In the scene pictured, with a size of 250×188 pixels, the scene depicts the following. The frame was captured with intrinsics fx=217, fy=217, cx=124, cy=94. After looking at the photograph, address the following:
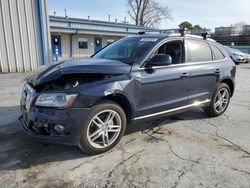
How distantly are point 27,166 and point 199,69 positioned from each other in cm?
335

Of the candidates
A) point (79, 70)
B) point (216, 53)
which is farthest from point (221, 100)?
point (79, 70)

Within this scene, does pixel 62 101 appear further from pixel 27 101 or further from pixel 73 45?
pixel 73 45

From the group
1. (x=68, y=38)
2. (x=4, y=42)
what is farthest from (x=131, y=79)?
(x=68, y=38)

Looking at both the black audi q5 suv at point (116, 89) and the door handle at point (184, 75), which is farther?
the door handle at point (184, 75)

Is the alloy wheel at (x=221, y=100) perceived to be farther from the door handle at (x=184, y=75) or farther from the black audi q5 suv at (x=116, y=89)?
the door handle at (x=184, y=75)

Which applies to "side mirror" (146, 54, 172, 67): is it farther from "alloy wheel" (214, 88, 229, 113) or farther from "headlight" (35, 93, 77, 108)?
"alloy wheel" (214, 88, 229, 113)

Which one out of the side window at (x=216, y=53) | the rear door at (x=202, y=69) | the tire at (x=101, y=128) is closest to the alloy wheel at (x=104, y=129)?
the tire at (x=101, y=128)

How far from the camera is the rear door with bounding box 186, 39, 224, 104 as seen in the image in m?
4.13

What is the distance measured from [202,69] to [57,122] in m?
2.93

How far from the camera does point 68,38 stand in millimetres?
20859

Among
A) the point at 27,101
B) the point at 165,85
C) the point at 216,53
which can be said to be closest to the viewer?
the point at 27,101

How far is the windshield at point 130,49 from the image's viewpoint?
354 cm

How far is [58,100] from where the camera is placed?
A: 273 centimetres

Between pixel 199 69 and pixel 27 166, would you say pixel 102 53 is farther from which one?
pixel 27 166
